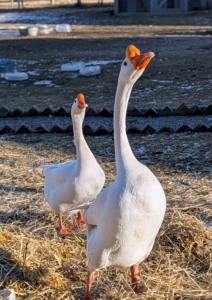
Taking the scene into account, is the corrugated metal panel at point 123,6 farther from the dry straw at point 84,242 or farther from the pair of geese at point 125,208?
the pair of geese at point 125,208

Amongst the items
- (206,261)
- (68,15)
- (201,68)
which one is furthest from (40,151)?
(68,15)

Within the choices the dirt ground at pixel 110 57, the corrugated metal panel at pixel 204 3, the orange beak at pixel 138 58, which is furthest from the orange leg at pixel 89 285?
the corrugated metal panel at pixel 204 3

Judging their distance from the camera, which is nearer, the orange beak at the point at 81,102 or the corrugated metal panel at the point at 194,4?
the orange beak at the point at 81,102

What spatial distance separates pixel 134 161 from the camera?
10.7ft

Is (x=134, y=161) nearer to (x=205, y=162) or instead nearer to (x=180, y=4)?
(x=205, y=162)

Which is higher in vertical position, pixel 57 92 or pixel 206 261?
pixel 206 261

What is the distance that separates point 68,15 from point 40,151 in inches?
981

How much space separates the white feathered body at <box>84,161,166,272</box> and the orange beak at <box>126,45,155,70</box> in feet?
1.97

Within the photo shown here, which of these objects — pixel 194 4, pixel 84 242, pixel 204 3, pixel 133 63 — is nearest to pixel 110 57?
pixel 84 242

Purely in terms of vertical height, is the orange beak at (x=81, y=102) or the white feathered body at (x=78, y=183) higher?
the orange beak at (x=81, y=102)

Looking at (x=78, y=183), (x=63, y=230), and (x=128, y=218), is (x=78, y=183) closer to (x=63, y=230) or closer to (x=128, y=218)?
(x=63, y=230)

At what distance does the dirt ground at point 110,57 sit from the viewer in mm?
10359

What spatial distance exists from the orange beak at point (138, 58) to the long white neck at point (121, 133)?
180 mm

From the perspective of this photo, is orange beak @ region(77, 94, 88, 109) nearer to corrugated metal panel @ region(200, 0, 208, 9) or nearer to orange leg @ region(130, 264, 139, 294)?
orange leg @ region(130, 264, 139, 294)
